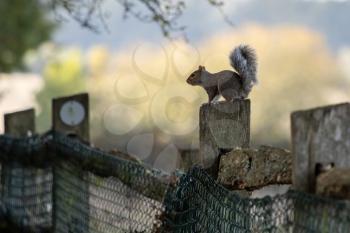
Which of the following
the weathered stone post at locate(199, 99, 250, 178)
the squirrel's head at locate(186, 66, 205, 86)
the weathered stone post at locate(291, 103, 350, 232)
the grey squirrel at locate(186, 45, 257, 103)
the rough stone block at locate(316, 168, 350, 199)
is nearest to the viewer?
the rough stone block at locate(316, 168, 350, 199)

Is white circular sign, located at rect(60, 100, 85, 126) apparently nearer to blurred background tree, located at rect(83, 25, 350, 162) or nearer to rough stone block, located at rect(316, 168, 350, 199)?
blurred background tree, located at rect(83, 25, 350, 162)

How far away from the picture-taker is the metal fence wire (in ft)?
7.36

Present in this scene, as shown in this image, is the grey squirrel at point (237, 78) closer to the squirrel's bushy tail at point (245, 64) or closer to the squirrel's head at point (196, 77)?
the squirrel's bushy tail at point (245, 64)

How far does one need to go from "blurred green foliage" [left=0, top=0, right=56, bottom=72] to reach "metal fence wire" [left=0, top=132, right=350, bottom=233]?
8.29m

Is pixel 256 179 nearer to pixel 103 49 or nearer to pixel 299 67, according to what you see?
pixel 299 67

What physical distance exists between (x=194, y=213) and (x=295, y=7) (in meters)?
13.9

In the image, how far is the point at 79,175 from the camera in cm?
→ 468

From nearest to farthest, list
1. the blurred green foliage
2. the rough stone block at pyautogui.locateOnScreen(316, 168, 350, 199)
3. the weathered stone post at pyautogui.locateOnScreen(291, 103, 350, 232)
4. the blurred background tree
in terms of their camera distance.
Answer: the rough stone block at pyautogui.locateOnScreen(316, 168, 350, 199) → the weathered stone post at pyautogui.locateOnScreen(291, 103, 350, 232) → the blurred background tree → the blurred green foliage

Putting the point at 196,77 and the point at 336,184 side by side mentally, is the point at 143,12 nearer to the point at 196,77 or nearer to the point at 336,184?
the point at 196,77

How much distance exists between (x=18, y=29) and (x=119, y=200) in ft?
38.6

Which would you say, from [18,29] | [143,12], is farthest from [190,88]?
[18,29]

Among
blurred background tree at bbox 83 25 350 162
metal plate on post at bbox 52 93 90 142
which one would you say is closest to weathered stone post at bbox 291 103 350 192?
blurred background tree at bbox 83 25 350 162

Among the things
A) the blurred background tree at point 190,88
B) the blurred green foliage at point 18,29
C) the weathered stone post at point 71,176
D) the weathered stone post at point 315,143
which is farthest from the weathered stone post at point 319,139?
the blurred green foliage at point 18,29

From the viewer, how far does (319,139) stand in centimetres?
222
